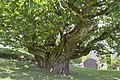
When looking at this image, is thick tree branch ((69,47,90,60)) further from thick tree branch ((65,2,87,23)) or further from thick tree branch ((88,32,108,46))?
thick tree branch ((65,2,87,23))

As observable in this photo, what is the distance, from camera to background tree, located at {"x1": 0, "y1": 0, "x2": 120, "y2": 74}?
298 inches

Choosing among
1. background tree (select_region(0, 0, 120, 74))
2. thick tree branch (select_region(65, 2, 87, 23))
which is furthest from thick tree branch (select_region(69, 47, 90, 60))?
thick tree branch (select_region(65, 2, 87, 23))

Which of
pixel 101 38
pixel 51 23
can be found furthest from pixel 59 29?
pixel 101 38

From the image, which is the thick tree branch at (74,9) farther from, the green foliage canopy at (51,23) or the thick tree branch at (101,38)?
the thick tree branch at (101,38)

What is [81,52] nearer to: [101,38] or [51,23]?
[101,38]

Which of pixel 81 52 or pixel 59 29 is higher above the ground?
pixel 59 29

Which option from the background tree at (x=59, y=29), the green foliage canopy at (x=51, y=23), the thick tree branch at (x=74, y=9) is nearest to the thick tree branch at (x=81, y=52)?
the background tree at (x=59, y=29)

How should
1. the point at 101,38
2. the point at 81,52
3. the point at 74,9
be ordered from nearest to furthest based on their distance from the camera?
the point at 74,9 → the point at 101,38 → the point at 81,52

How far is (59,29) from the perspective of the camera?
8.84 metres

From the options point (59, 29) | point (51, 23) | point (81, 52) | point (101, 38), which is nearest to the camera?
point (51, 23)

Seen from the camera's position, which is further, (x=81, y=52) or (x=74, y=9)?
(x=81, y=52)

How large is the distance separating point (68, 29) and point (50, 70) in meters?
1.90

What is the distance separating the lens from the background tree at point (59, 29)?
758 cm

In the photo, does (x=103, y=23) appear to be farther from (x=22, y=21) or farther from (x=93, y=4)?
(x=22, y=21)
